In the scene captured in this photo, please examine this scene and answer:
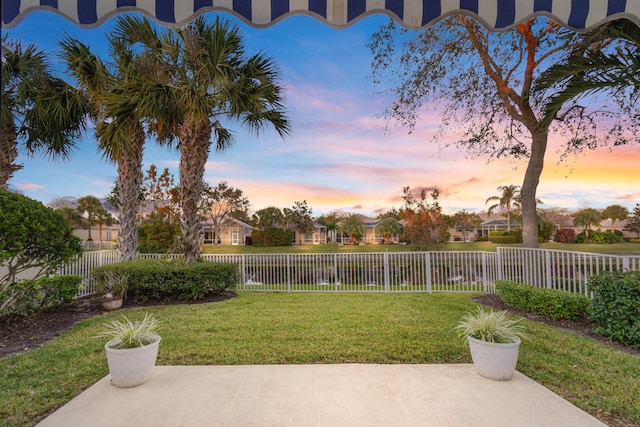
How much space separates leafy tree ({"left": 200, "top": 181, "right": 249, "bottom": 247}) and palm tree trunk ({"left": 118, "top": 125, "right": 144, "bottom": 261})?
61.4 ft

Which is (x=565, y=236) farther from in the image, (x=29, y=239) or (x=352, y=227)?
(x=29, y=239)

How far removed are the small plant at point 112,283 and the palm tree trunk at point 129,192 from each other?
1.14 metres

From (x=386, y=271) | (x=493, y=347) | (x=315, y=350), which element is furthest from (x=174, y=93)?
(x=493, y=347)

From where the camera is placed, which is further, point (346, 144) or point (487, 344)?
point (346, 144)

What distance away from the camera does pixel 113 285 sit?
7.38 m

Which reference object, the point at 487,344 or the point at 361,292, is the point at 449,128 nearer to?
the point at 361,292

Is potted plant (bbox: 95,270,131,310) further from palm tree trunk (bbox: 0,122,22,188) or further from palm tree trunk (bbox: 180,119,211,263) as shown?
palm tree trunk (bbox: 0,122,22,188)

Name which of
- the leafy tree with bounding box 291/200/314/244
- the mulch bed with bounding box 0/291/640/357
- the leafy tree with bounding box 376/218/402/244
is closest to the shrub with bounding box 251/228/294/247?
the leafy tree with bounding box 291/200/314/244

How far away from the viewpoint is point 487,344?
10.8ft

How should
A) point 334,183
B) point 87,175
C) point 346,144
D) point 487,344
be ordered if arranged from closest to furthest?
1. point 487,344
2. point 87,175
3. point 346,144
4. point 334,183

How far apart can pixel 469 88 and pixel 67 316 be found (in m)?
11.1

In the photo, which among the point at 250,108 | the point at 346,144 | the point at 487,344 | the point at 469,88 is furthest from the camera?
the point at 346,144

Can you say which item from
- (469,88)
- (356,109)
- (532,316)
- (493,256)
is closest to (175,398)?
(532,316)

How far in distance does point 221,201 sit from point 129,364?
30.7 m
